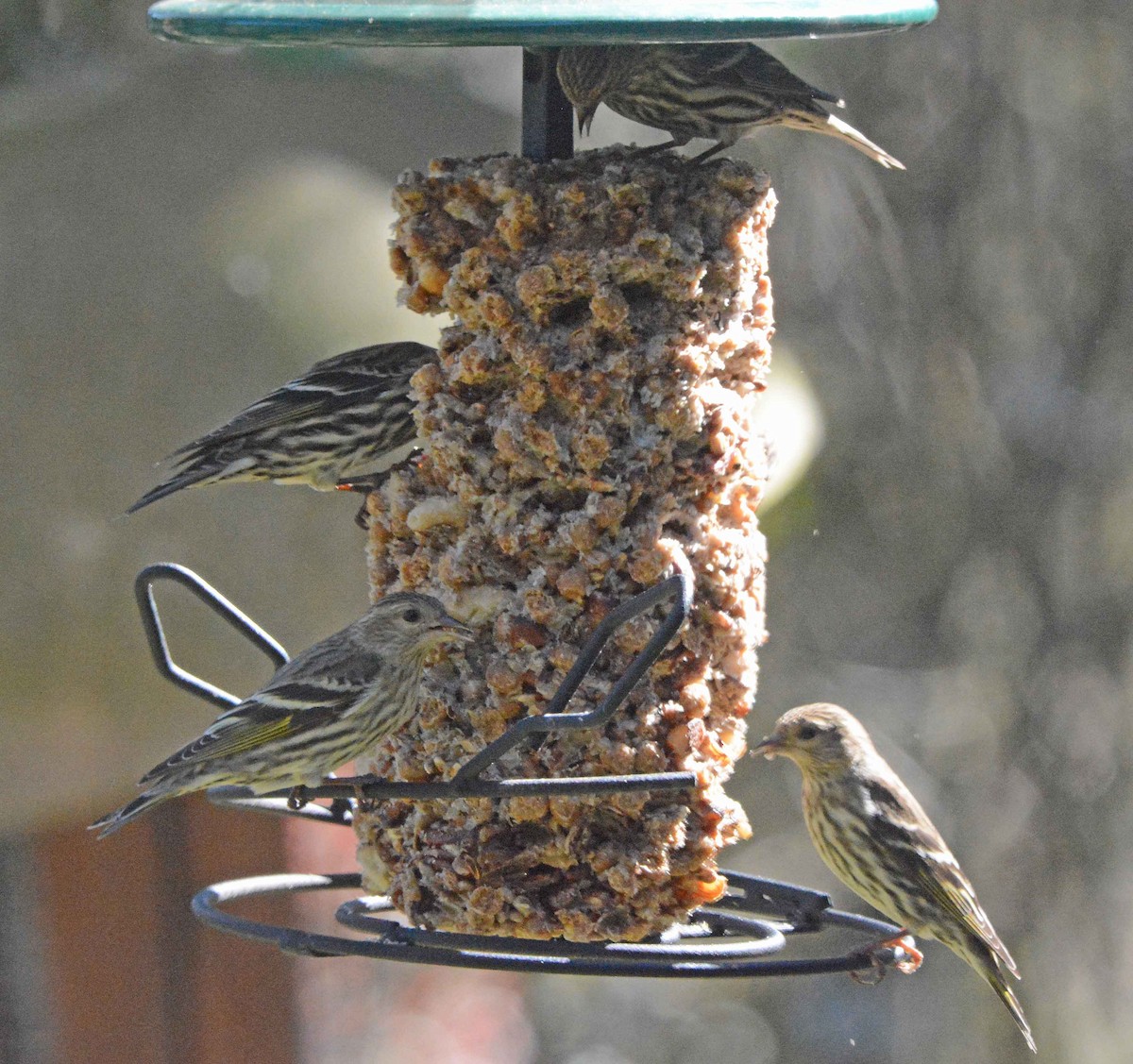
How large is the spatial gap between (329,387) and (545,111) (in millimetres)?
1271

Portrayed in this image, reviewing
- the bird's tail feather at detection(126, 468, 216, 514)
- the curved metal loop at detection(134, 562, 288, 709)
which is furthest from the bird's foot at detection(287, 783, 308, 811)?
the bird's tail feather at detection(126, 468, 216, 514)

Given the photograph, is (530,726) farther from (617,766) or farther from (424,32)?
(424,32)

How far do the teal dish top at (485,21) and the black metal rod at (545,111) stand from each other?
→ 0.86 metres

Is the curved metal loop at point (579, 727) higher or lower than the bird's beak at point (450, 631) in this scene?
lower

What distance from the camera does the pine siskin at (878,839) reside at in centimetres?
601

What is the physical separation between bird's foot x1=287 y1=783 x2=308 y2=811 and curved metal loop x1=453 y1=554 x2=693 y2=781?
1.07m

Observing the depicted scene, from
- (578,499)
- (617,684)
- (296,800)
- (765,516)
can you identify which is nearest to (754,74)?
(578,499)

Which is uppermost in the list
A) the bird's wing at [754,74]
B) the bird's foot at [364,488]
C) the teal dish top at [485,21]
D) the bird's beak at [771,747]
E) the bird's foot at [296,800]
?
the bird's wing at [754,74]

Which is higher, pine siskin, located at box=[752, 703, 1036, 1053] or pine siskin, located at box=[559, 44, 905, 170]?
pine siskin, located at box=[559, 44, 905, 170]

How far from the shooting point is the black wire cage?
12.5 ft

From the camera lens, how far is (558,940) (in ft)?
14.1

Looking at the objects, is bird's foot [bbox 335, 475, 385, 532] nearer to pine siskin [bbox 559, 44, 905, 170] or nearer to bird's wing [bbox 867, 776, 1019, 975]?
pine siskin [bbox 559, 44, 905, 170]

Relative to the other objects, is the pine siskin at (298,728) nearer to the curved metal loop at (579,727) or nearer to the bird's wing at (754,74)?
the curved metal loop at (579,727)

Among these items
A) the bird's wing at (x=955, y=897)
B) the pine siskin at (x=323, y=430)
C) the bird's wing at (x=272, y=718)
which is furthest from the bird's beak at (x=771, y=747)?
the bird's wing at (x=272, y=718)
